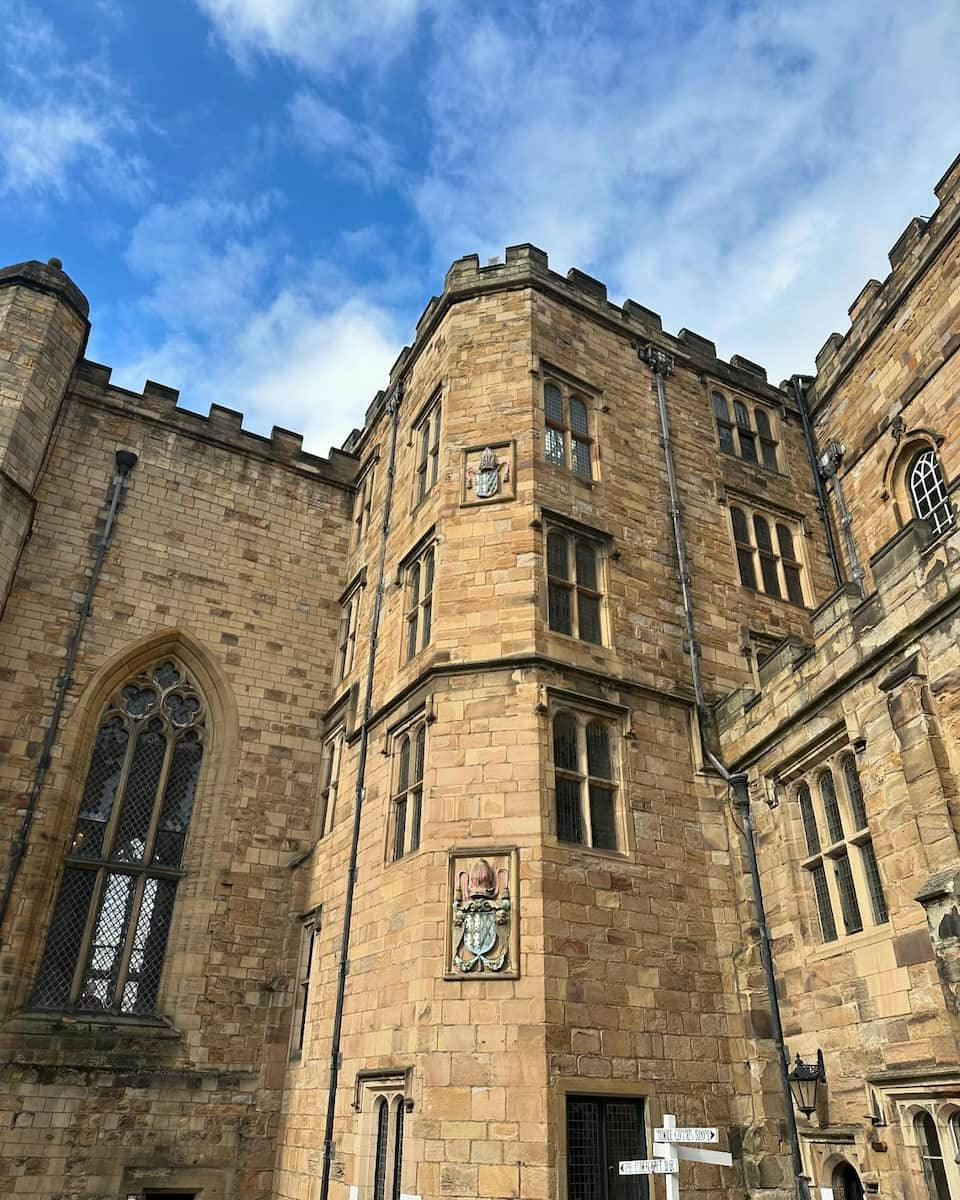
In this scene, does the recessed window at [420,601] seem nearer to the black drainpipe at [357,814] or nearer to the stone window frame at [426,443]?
the black drainpipe at [357,814]

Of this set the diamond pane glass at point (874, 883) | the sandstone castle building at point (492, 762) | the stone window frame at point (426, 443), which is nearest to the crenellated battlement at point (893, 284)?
the sandstone castle building at point (492, 762)

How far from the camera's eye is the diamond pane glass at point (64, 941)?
12.0 m

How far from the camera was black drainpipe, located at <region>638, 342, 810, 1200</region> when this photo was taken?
9.29 metres

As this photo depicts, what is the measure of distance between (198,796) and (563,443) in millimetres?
8129

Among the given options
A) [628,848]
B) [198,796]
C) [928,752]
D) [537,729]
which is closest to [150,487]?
[198,796]

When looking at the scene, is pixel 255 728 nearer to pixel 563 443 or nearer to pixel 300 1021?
pixel 300 1021

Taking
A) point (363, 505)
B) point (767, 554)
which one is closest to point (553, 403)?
point (767, 554)

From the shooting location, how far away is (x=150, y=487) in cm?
1617

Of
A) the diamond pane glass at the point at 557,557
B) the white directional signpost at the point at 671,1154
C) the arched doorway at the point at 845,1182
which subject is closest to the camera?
the white directional signpost at the point at 671,1154

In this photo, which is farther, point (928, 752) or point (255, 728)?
point (255, 728)

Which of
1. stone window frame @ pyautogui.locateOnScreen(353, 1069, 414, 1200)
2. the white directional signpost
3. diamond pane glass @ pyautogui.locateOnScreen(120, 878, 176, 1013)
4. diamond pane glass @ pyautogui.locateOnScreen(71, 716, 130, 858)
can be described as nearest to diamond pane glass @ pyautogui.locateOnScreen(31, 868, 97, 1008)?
diamond pane glass @ pyautogui.locateOnScreen(71, 716, 130, 858)

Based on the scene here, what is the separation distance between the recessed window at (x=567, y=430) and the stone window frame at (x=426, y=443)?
175 cm

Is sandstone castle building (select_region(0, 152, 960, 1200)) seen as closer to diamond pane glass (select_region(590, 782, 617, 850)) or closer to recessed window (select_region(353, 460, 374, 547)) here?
Result: diamond pane glass (select_region(590, 782, 617, 850))

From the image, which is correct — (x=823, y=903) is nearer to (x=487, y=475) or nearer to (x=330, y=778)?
(x=487, y=475)
